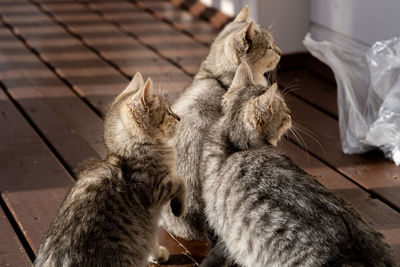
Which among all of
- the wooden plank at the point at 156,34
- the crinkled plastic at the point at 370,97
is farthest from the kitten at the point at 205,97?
the wooden plank at the point at 156,34

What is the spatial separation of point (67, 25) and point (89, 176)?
9.40 feet

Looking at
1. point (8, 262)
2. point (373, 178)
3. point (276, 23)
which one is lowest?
point (8, 262)

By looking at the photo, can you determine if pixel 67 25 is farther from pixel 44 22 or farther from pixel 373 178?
pixel 373 178

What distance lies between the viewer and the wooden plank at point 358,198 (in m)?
2.55

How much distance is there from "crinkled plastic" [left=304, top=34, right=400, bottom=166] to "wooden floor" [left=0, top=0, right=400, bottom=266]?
0.26 feet

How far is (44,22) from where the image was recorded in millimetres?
4938

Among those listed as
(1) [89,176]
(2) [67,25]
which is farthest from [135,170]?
(2) [67,25]

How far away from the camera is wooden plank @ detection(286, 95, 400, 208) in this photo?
285 cm

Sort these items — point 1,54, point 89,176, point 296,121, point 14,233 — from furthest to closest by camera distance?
point 1,54 → point 296,121 → point 14,233 → point 89,176

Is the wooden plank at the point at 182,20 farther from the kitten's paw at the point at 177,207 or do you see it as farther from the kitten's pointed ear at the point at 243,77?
the kitten's paw at the point at 177,207

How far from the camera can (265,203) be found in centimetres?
213

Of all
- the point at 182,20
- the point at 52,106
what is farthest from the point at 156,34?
the point at 52,106

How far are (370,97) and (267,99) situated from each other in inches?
39.2

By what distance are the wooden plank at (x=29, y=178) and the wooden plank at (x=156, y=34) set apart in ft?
3.64
